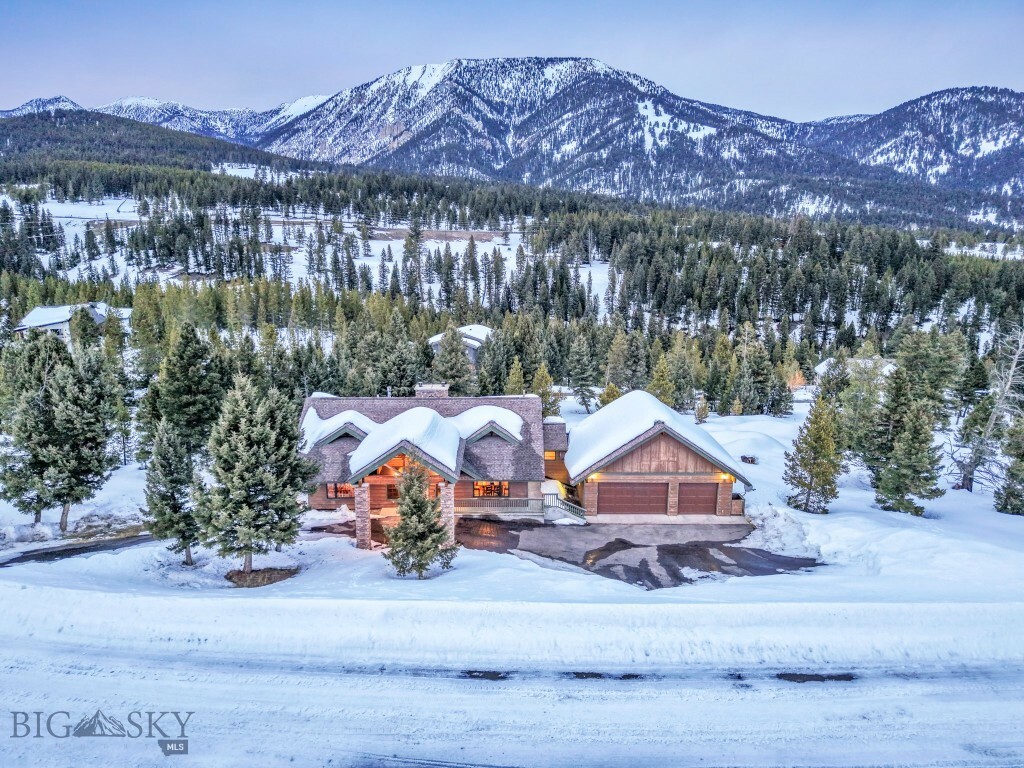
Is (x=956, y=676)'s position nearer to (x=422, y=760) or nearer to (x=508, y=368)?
(x=422, y=760)

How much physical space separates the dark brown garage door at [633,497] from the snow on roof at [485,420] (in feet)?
18.1

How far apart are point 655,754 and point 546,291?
112357 mm

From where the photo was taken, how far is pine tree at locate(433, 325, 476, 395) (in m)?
50.4

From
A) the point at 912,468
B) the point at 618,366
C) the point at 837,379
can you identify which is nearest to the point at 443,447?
the point at 912,468

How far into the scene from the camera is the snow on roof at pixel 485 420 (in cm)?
2803

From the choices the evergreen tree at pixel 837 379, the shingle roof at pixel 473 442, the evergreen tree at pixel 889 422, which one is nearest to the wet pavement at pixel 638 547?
the shingle roof at pixel 473 442

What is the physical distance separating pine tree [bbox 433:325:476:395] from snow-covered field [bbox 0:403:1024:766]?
32.6 meters

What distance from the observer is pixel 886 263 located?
127m

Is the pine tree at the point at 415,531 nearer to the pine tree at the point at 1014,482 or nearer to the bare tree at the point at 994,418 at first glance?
the pine tree at the point at 1014,482

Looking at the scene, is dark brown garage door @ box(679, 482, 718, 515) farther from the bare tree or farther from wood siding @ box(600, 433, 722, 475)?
the bare tree

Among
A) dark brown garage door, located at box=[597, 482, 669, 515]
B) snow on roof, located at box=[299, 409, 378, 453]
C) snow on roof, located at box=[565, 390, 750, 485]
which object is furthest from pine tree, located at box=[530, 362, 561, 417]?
snow on roof, located at box=[299, 409, 378, 453]

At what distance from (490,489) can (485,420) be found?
3691 millimetres

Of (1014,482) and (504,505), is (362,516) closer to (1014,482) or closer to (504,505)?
(504,505)

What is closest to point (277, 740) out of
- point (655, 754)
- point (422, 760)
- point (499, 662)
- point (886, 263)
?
point (422, 760)
